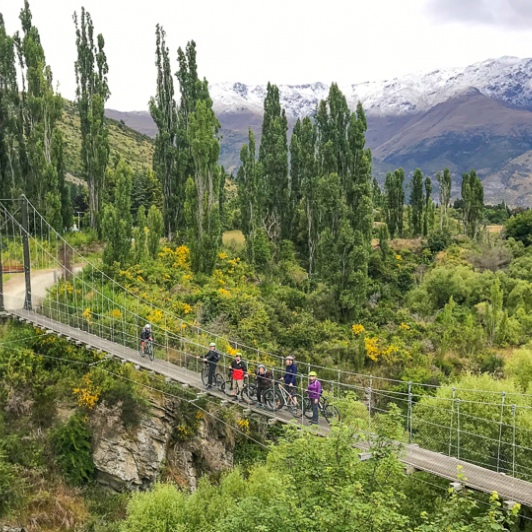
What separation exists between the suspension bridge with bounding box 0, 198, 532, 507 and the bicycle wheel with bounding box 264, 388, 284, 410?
0.20 metres

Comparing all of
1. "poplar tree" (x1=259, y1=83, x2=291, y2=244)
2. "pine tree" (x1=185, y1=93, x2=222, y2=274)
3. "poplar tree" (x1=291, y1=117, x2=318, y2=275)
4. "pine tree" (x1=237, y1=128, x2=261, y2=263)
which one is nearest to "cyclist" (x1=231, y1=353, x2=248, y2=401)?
"pine tree" (x1=185, y1=93, x2=222, y2=274)

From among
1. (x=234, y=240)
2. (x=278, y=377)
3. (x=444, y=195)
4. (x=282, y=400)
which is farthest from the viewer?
(x=444, y=195)

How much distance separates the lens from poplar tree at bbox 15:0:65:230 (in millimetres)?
23656

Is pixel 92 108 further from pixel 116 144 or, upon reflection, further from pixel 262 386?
pixel 116 144

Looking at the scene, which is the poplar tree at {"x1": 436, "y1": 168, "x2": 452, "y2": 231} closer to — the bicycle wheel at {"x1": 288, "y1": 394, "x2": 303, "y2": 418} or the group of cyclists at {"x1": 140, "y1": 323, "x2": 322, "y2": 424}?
the group of cyclists at {"x1": 140, "y1": 323, "x2": 322, "y2": 424}

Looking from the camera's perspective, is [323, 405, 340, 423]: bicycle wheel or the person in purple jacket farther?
[323, 405, 340, 423]: bicycle wheel

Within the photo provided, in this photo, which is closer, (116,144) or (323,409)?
(323,409)

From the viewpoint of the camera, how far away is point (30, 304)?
55.2 ft

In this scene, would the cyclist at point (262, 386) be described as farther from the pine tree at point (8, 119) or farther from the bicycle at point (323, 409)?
the pine tree at point (8, 119)

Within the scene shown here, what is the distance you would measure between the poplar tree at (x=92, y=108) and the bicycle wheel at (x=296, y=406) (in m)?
17.9

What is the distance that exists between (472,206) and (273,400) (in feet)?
97.1

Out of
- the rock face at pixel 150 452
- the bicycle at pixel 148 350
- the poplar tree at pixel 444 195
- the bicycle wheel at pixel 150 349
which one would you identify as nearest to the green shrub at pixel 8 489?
the rock face at pixel 150 452

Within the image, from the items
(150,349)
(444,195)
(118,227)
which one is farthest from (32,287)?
(444,195)

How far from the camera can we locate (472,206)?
36781 millimetres
